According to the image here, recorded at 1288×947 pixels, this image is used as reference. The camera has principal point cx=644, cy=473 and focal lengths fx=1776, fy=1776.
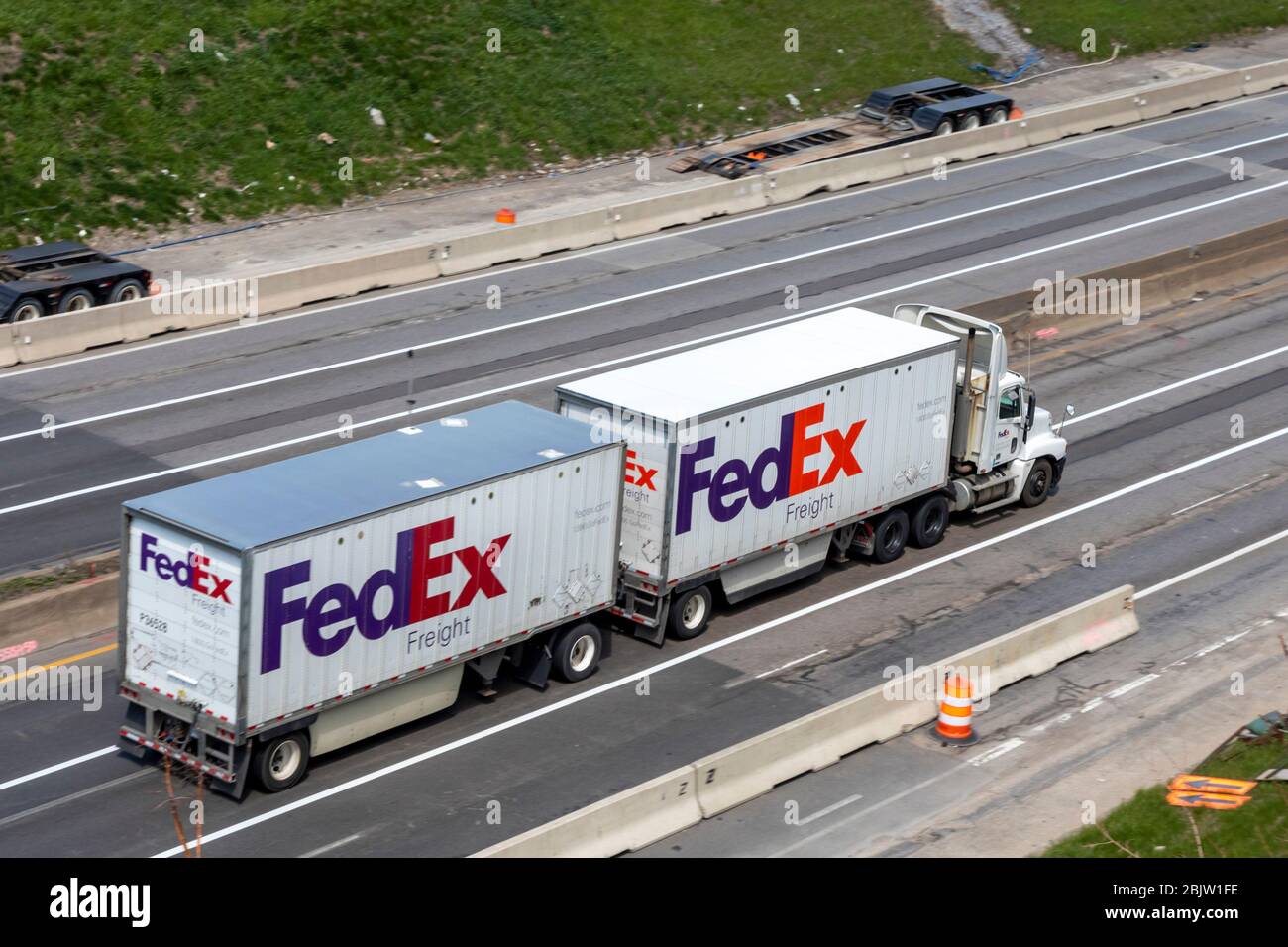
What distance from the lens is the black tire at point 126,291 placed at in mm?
38969

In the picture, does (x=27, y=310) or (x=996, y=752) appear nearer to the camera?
(x=996, y=752)

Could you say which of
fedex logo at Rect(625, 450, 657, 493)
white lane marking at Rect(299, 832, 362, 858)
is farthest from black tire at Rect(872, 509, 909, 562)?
white lane marking at Rect(299, 832, 362, 858)

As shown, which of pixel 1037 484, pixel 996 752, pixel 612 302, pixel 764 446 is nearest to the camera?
pixel 996 752

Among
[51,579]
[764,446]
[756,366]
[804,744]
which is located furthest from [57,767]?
[756,366]

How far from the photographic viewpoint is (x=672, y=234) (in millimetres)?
46812

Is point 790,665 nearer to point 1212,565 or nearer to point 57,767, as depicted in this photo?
point 1212,565

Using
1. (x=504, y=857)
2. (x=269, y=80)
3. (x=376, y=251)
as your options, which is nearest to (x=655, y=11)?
(x=269, y=80)

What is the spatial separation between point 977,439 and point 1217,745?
831 cm

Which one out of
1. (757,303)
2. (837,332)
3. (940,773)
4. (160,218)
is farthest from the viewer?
(160,218)

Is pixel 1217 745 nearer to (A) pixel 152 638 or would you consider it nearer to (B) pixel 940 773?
(B) pixel 940 773

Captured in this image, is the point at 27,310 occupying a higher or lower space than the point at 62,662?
higher

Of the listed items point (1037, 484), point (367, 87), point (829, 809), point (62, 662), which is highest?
point (367, 87)

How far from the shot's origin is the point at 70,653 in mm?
25594

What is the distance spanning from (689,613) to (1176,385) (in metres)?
16.3
